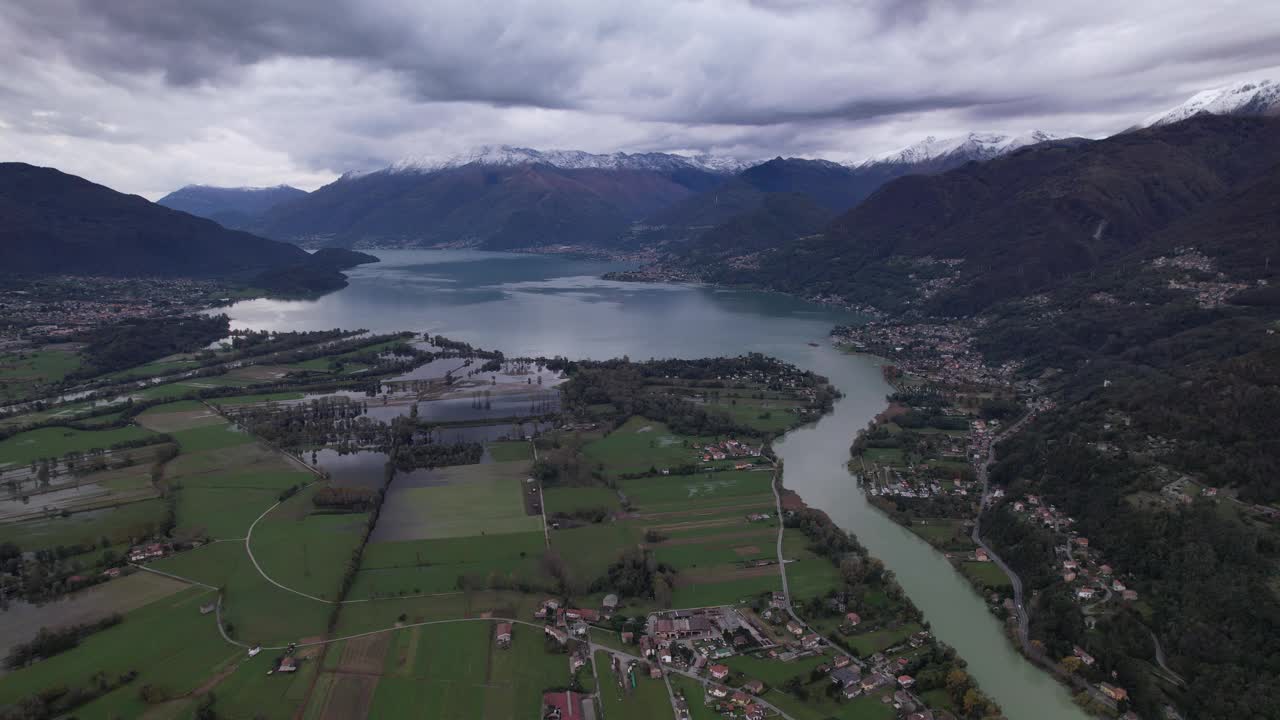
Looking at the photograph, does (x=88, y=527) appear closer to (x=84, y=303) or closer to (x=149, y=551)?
(x=149, y=551)

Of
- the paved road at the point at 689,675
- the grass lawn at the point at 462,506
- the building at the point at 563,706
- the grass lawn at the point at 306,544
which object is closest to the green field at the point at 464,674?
the building at the point at 563,706

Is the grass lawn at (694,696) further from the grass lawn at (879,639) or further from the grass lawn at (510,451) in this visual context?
the grass lawn at (510,451)

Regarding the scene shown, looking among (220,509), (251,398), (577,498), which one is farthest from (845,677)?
(251,398)

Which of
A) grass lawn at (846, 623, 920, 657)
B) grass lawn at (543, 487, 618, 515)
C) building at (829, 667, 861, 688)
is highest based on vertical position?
grass lawn at (543, 487, 618, 515)

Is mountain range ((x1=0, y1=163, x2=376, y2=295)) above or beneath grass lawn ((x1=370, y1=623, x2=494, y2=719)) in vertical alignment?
above

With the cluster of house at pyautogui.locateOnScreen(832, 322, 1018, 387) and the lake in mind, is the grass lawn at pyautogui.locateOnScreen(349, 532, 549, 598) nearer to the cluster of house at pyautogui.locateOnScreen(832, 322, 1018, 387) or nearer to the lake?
the lake

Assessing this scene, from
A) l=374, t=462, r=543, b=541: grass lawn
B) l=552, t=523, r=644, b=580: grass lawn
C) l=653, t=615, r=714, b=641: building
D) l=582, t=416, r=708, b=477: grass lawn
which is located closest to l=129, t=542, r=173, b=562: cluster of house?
l=374, t=462, r=543, b=541: grass lawn
